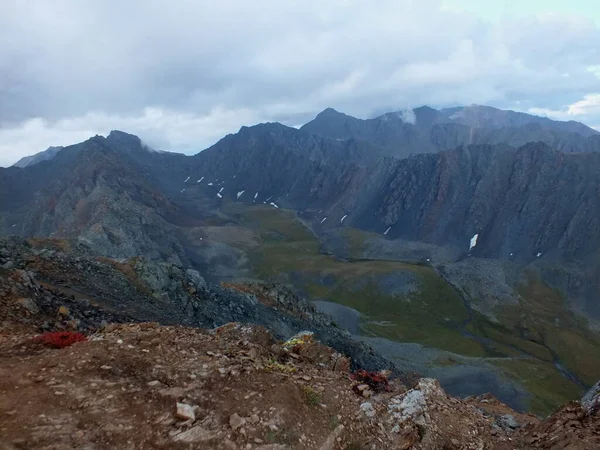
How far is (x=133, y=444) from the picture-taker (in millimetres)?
11992

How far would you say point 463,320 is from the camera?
12938 cm

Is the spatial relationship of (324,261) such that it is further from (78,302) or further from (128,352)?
(128,352)

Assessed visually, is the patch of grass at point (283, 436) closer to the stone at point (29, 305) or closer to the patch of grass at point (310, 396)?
the patch of grass at point (310, 396)

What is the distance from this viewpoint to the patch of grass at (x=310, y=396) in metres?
15.7

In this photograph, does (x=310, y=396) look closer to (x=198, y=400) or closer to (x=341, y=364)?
(x=198, y=400)

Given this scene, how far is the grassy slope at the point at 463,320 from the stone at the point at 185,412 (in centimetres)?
8186

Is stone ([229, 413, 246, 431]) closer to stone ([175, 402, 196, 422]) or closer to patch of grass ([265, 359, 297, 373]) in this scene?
stone ([175, 402, 196, 422])

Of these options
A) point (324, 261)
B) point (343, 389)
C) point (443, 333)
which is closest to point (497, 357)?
point (443, 333)

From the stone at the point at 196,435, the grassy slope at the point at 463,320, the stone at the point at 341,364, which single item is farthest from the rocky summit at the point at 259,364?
the grassy slope at the point at 463,320

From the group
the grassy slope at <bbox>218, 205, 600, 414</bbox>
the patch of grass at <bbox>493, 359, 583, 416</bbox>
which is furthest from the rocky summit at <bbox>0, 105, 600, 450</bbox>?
the grassy slope at <bbox>218, 205, 600, 414</bbox>

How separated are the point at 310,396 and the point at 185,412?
4.68 m

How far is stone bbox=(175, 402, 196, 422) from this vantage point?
13.3 metres

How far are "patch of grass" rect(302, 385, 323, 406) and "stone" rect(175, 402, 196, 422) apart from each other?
4179mm

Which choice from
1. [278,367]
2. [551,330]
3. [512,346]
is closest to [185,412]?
[278,367]
